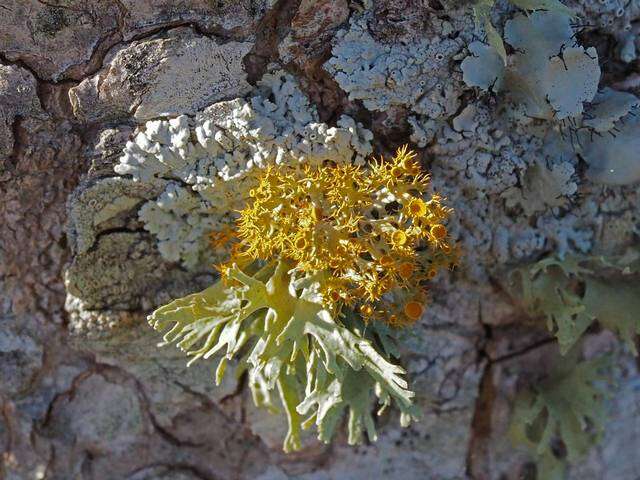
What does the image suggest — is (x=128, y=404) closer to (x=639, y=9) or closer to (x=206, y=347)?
(x=206, y=347)

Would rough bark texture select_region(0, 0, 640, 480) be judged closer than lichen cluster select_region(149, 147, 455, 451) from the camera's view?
No

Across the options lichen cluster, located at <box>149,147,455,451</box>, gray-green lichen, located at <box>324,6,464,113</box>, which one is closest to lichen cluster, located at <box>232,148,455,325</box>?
lichen cluster, located at <box>149,147,455,451</box>

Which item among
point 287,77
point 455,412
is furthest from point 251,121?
point 455,412

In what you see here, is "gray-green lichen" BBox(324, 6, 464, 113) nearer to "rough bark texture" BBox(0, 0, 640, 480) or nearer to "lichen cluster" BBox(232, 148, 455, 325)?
"rough bark texture" BBox(0, 0, 640, 480)

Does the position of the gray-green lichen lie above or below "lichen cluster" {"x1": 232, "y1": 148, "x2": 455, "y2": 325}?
above

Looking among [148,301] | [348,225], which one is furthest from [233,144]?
[148,301]

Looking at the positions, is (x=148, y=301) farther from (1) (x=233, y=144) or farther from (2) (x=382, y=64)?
(2) (x=382, y=64)

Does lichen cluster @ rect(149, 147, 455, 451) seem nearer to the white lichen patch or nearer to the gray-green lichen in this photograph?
the white lichen patch

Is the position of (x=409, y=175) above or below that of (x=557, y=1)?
below
